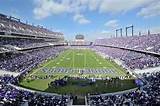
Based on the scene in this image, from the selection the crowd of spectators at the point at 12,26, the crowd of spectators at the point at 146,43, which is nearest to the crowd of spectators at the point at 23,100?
the crowd of spectators at the point at 146,43

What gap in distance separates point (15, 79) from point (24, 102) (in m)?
12.0

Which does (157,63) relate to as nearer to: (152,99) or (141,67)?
(141,67)


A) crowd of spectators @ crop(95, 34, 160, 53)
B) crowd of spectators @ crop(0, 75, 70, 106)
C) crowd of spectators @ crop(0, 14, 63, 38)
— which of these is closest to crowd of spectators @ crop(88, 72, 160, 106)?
crowd of spectators @ crop(0, 75, 70, 106)

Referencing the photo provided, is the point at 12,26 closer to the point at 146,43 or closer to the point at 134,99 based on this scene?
the point at 146,43

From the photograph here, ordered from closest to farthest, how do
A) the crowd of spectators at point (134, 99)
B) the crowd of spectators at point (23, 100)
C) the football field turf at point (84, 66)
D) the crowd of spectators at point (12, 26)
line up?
1. the crowd of spectators at point (23, 100)
2. the crowd of spectators at point (134, 99)
3. the football field turf at point (84, 66)
4. the crowd of spectators at point (12, 26)

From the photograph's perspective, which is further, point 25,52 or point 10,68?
point 25,52

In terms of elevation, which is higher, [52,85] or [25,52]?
[25,52]

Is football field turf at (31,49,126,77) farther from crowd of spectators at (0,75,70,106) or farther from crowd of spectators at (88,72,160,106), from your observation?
crowd of spectators at (0,75,70,106)

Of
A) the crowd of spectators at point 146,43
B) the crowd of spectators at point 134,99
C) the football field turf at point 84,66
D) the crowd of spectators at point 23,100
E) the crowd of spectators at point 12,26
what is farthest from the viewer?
the crowd of spectators at point 12,26

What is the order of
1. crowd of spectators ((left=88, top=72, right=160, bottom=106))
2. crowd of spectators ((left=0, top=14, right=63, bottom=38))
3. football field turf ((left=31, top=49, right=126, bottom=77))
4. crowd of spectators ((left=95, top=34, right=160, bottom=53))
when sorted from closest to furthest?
crowd of spectators ((left=88, top=72, right=160, bottom=106))
football field turf ((left=31, top=49, right=126, bottom=77))
crowd of spectators ((left=95, top=34, right=160, bottom=53))
crowd of spectators ((left=0, top=14, right=63, bottom=38))

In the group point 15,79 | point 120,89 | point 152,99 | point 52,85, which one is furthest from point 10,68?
point 152,99

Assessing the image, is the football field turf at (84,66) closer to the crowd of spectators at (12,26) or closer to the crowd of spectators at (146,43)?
the crowd of spectators at (146,43)

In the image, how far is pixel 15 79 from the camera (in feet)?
124

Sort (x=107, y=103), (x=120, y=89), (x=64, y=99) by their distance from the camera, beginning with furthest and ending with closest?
(x=120, y=89), (x=64, y=99), (x=107, y=103)
